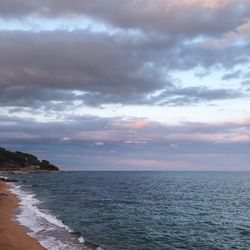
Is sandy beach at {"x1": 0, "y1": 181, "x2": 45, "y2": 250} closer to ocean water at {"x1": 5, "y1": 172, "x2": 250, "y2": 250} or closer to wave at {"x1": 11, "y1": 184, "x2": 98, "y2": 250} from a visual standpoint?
wave at {"x1": 11, "y1": 184, "x2": 98, "y2": 250}

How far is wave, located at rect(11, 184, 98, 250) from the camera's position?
31.5 meters

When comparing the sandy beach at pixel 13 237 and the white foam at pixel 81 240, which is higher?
the sandy beach at pixel 13 237

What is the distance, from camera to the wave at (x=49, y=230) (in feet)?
103

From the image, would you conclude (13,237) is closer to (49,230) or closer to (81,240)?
(49,230)

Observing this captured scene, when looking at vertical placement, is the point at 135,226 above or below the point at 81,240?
above

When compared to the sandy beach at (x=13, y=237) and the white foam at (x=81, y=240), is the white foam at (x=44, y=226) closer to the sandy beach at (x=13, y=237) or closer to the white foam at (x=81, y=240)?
the white foam at (x=81, y=240)

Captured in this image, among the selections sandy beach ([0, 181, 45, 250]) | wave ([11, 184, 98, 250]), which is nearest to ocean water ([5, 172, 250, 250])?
wave ([11, 184, 98, 250])

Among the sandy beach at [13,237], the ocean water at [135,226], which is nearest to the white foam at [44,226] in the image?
the ocean water at [135,226]

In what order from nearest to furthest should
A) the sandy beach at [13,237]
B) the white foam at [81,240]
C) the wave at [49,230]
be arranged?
the sandy beach at [13,237], the wave at [49,230], the white foam at [81,240]

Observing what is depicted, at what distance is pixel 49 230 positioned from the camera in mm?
37438

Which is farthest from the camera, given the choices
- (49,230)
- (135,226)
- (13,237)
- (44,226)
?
(135,226)

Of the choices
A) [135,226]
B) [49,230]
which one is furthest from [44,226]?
[135,226]

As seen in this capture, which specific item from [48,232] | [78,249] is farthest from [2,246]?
[48,232]

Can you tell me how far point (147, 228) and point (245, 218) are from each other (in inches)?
630
